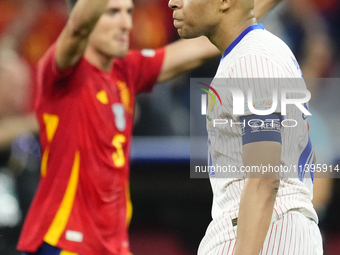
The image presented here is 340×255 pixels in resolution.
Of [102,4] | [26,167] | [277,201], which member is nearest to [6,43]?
[26,167]

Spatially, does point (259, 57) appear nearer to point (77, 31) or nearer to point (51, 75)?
point (77, 31)

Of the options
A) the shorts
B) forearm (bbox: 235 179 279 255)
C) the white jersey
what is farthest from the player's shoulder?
A: the shorts

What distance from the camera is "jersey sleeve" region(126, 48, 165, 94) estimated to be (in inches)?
122

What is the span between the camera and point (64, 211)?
8.66 feet

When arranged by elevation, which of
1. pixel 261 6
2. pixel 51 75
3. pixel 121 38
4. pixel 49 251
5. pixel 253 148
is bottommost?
pixel 49 251

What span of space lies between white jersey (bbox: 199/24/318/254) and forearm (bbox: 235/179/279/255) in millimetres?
130

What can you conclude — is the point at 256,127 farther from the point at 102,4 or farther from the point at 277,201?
the point at 102,4

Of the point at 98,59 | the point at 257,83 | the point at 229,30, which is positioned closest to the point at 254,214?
the point at 257,83

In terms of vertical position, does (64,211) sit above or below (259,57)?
below

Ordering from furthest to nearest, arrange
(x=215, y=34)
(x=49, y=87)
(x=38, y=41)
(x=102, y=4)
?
(x=38, y=41) < (x=49, y=87) < (x=102, y=4) < (x=215, y=34)

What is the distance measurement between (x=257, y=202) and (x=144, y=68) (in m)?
1.95

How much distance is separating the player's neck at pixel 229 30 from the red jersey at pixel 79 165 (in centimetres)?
122

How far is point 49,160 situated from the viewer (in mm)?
2713

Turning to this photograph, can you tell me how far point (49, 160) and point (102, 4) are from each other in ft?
3.17
